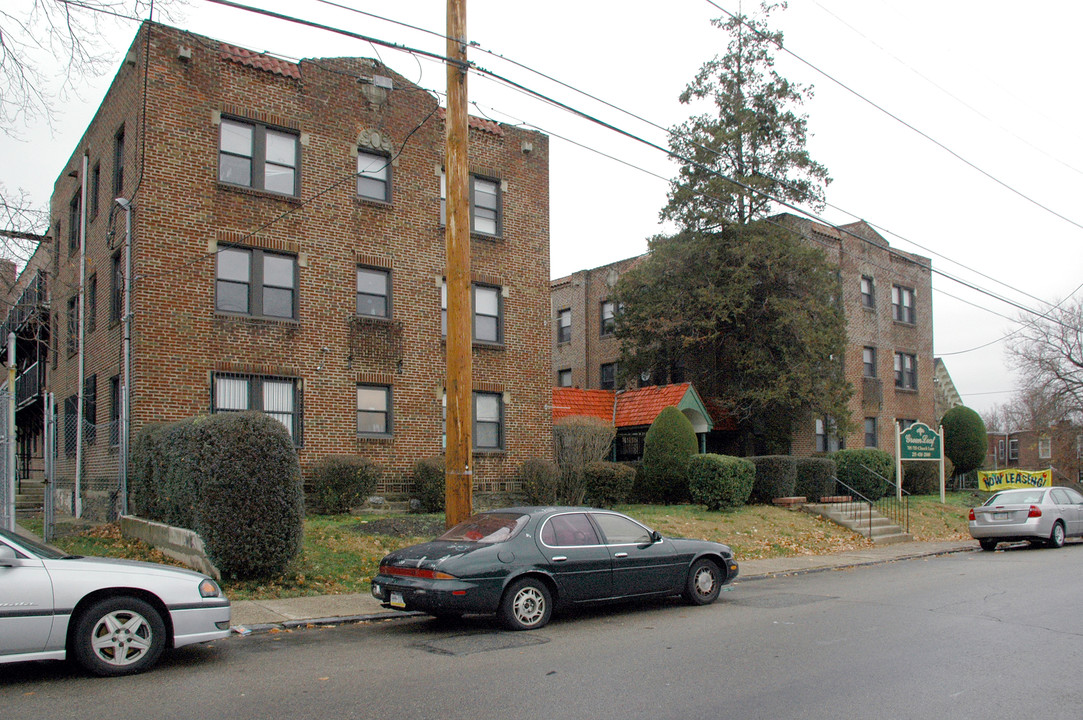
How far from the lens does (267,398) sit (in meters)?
18.7

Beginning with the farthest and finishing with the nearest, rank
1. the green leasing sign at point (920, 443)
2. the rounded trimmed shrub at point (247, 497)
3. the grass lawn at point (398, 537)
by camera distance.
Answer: the green leasing sign at point (920, 443) < the grass lawn at point (398, 537) < the rounded trimmed shrub at point (247, 497)

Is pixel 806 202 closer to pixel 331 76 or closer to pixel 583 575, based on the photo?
pixel 331 76

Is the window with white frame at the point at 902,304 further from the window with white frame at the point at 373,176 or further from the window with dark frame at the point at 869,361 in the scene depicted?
the window with white frame at the point at 373,176

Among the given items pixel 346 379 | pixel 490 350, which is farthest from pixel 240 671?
pixel 490 350

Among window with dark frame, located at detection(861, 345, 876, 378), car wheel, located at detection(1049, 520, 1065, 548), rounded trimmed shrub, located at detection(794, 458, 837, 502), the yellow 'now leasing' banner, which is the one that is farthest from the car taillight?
window with dark frame, located at detection(861, 345, 876, 378)

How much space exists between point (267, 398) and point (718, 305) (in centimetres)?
1495

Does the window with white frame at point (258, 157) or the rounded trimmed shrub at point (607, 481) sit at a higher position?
the window with white frame at point (258, 157)

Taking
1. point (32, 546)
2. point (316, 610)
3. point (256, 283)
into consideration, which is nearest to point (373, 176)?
point (256, 283)

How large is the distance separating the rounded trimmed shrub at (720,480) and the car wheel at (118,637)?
1559 centimetres

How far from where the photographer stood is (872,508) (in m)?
24.5

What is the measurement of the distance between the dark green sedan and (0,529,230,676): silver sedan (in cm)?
224

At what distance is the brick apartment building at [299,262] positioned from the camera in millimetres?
17844

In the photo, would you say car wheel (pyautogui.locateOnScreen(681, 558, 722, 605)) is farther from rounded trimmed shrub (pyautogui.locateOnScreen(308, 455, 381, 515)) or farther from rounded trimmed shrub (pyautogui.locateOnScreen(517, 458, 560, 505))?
rounded trimmed shrub (pyautogui.locateOnScreen(517, 458, 560, 505))

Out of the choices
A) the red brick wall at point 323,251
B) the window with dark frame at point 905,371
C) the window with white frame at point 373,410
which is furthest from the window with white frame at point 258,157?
the window with dark frame at point 905,371
